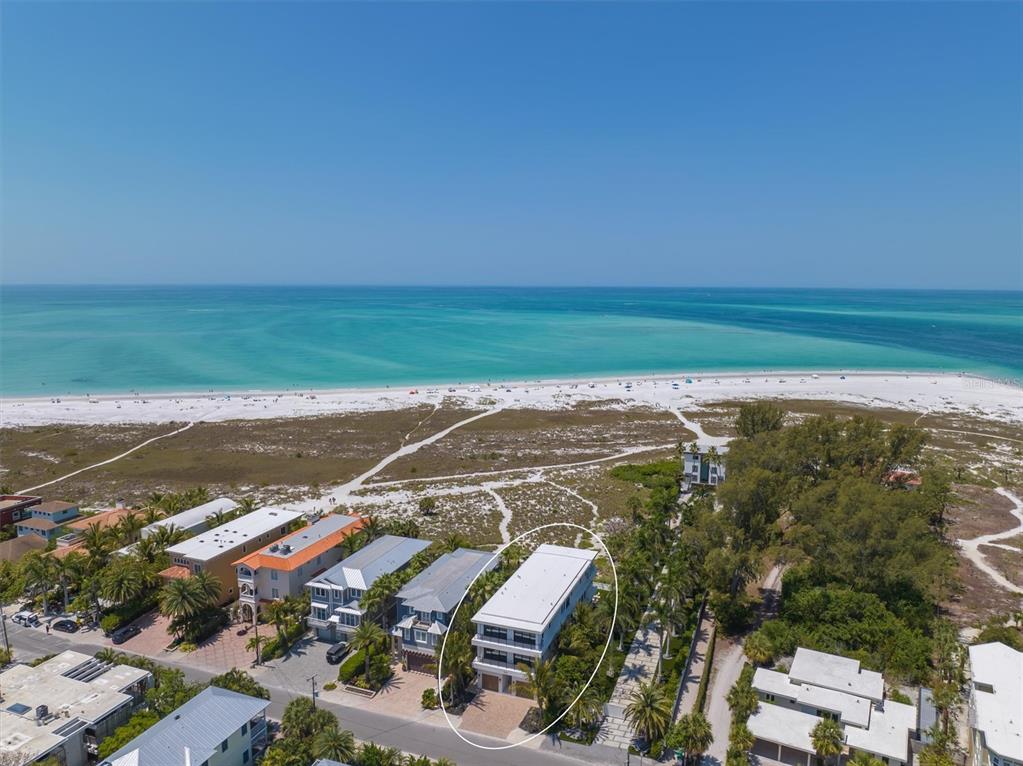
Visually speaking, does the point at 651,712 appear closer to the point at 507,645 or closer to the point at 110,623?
the point at 507,645

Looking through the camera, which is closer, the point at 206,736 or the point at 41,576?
the point at 206,736

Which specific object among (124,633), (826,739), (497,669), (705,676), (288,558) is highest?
(288,558)

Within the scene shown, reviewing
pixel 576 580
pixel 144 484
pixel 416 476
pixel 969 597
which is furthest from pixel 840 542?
pixel 144 484

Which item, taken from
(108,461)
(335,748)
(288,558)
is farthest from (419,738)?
(108,461)

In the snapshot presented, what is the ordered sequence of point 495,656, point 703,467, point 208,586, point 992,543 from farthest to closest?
point 703,467, point 992,543, point 208,586, point 495,656

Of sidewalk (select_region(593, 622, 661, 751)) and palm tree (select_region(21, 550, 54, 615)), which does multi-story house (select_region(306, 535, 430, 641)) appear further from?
palm tree (select_region(21, 550, 54, 615))

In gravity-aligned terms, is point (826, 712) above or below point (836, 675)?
below
